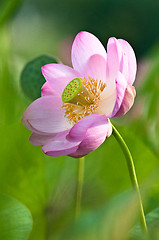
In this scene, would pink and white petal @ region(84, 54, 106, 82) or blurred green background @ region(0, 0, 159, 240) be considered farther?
pink and white petal @ region(84, 54, 106, 82)

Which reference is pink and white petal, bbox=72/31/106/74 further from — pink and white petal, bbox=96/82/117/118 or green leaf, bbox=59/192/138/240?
green leaf, bbox=59/192/138/240

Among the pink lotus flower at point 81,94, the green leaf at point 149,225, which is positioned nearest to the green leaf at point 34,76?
the pink lotus flower at point 81,94

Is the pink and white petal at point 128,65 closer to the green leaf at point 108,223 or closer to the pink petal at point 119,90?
the pink petal at point 119,90

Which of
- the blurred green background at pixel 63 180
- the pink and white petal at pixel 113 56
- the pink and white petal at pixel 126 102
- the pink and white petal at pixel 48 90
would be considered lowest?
the blurred green background at pixel 63 180

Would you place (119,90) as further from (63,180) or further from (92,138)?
(63,180)

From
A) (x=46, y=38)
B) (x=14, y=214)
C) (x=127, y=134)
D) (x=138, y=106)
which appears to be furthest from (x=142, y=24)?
(x=14, y=214)

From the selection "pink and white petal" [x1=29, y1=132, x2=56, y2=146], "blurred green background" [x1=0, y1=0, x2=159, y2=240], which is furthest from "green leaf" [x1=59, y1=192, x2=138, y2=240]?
"pink and white petal" [x1=29, y1=132, x2=56, y2=146]

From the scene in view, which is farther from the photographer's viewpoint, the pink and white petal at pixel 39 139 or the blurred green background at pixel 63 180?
the pink and white petal at pixel 39 139

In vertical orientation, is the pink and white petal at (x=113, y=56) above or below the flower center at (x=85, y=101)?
above
